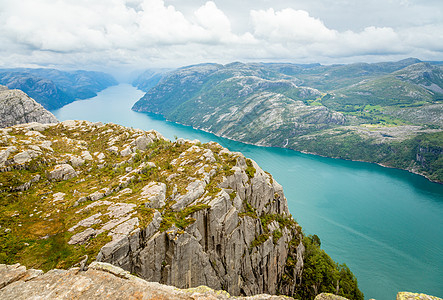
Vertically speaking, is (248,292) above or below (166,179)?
below

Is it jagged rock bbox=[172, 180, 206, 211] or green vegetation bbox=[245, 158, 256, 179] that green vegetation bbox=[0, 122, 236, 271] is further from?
green vegetation bbox=[245, 158, 256, 179]

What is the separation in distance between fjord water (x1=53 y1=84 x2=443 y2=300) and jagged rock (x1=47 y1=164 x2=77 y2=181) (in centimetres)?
8396

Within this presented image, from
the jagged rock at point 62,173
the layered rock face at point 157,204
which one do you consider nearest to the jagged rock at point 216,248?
the layered rock face at point 157,204

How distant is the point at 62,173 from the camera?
2731 cm

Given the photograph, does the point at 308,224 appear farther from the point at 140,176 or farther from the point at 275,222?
the point at 140,176

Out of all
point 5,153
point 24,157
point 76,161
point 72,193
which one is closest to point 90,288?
point 72,193

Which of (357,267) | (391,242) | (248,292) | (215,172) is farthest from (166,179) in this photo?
(391,242)

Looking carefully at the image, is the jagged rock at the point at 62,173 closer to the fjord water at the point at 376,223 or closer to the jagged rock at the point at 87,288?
the jagged rock at the point at 87,288

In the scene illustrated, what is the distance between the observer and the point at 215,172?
32.2m

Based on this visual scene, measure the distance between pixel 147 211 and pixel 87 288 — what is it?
11538 mm

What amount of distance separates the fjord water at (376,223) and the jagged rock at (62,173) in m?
84.0

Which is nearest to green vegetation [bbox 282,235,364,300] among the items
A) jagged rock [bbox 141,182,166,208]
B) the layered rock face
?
the layered rock face

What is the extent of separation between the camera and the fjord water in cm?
7344

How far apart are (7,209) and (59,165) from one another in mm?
8056
